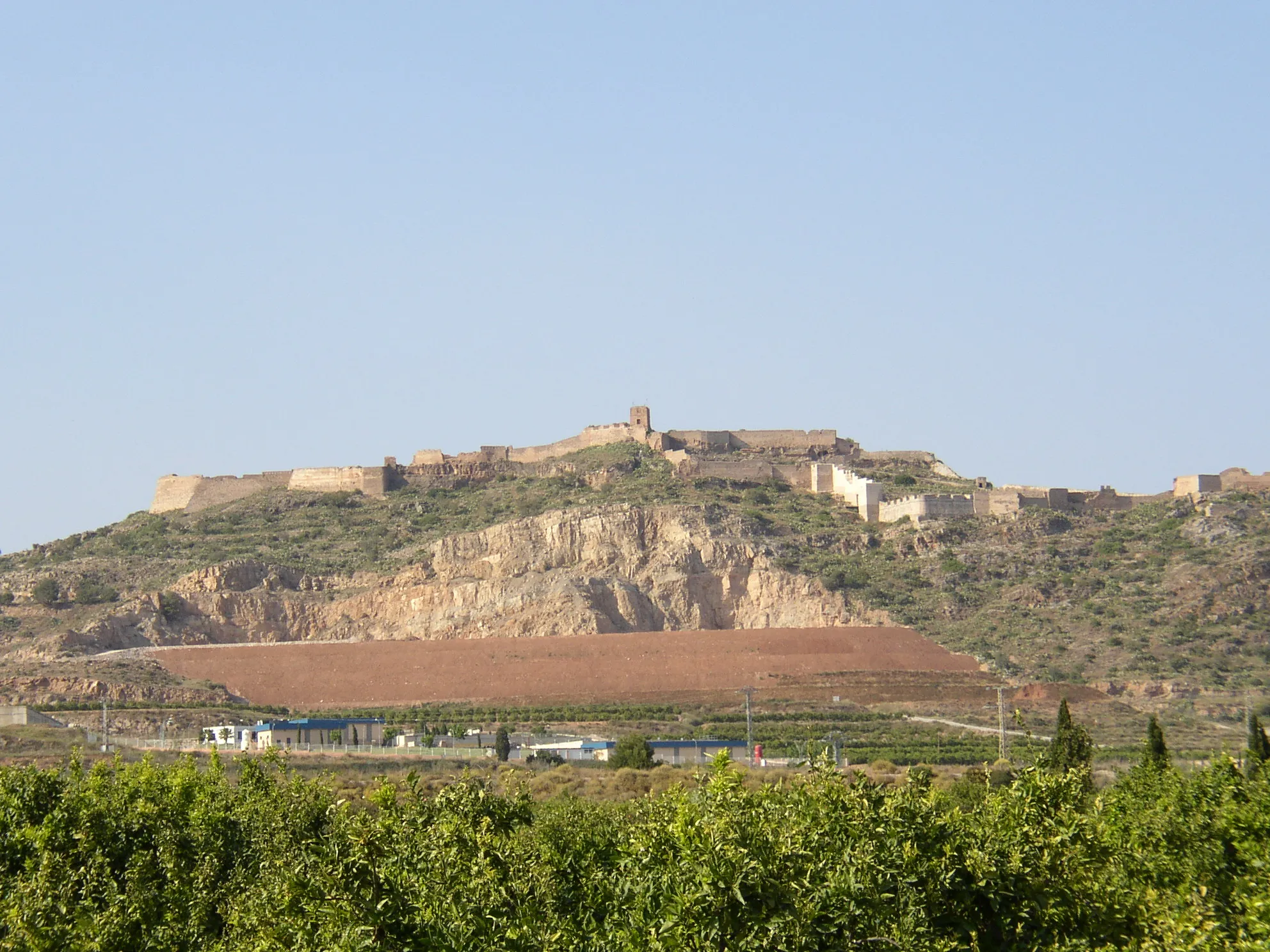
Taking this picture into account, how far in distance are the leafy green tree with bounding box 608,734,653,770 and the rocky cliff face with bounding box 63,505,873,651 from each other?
17.6m

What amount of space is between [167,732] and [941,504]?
102 ft

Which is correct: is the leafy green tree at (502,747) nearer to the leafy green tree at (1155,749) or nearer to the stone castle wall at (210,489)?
the leafy green tree at (1155,749)

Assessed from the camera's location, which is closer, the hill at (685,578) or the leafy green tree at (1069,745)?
the leafy green tree at (1069,745)

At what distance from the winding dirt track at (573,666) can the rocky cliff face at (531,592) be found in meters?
2.67

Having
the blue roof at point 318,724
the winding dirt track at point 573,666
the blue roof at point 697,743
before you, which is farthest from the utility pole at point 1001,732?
the blue roof at point 318,724

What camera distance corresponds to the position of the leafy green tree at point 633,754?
126ft

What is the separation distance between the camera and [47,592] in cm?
6297

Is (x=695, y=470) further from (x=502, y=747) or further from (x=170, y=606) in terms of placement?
(x=502, y=747)

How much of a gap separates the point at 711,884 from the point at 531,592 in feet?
160

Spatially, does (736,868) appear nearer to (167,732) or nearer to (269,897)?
(269,897)

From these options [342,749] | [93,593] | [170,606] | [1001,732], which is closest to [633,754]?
[342,749]

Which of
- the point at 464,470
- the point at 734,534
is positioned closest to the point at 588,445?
the point at 464,470

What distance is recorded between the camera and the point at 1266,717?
47562 mm

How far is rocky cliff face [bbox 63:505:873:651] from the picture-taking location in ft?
193
